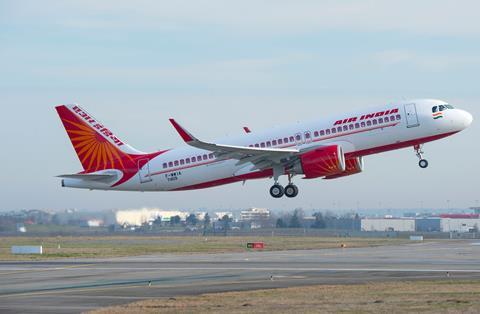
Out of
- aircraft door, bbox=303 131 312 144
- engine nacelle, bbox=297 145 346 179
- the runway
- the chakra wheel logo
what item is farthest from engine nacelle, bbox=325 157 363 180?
the chakra wheel logo

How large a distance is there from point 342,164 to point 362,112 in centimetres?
376

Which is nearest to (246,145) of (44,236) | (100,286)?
(100,286)

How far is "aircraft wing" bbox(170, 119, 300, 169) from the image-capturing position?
5981 centimetres

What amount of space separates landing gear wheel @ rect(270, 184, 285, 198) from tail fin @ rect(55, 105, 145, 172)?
35.8ft

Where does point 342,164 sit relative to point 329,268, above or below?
above

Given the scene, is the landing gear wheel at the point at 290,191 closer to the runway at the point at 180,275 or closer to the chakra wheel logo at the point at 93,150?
the runway at the point at 180,275

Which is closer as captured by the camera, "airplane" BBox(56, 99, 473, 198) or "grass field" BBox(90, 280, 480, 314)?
"grass field" BBox(90, 280, 480, 314)

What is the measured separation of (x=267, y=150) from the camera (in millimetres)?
62000

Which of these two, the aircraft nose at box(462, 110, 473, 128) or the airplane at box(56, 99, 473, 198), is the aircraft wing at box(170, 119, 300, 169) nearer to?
the airplane at box(56, 99, 473, 198)

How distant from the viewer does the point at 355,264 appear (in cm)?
6238

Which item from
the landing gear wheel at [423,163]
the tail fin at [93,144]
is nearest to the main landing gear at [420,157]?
the landing gear wheel at [423,163]

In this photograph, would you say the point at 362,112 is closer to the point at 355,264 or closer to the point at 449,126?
the point at 449,126

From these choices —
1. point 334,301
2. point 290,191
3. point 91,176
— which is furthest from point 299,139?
point 334,301

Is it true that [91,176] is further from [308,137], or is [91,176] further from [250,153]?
[308,137]
